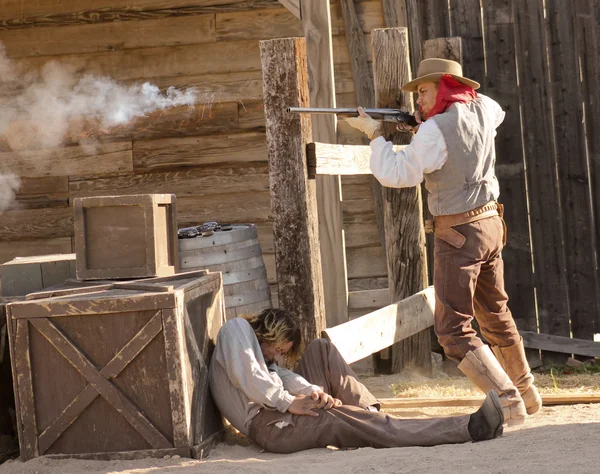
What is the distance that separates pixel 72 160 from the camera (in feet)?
24.5

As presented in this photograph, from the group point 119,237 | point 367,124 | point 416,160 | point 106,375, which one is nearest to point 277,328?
point 106,375

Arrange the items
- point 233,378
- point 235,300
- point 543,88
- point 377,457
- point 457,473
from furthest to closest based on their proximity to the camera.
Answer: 1. point 543,88
2. point 235,300
3. point 233,378
4. point 377,457
5. point 457,473

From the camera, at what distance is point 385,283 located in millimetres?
7246

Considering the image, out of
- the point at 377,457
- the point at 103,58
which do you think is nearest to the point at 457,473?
the point at 377,457

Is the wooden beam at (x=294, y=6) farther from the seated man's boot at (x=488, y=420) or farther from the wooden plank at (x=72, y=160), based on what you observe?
the seated man's boot at (x=488, y=420)

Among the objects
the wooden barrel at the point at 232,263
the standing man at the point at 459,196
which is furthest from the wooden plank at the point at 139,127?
the standing man at the point at 459,196

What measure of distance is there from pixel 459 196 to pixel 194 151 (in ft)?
10.6

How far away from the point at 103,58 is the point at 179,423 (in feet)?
13.2

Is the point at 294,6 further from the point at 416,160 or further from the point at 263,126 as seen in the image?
the point at 416,160

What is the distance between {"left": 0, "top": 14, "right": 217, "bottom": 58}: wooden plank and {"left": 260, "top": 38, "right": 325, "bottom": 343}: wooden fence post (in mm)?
2650

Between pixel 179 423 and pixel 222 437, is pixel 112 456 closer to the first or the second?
pixel 179 423

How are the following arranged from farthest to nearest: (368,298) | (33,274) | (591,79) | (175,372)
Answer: (368,298) < (591,79) < (33,274) < (175,372)

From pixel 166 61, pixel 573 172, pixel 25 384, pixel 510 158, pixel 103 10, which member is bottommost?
pixel 25 384

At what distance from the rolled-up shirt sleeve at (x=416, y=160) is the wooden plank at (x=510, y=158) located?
2.20 metres
